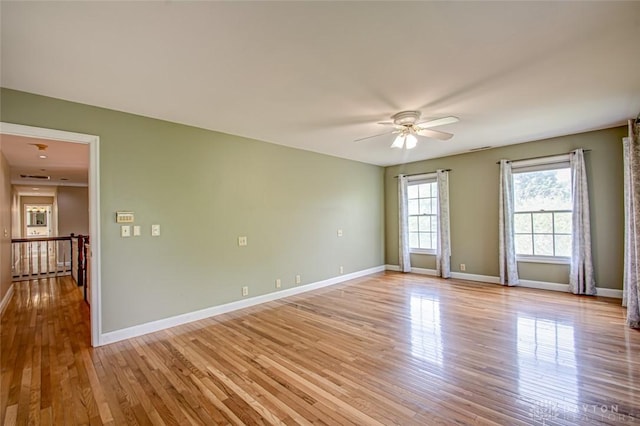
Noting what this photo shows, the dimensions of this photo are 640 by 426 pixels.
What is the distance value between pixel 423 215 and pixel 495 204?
4.89 ft

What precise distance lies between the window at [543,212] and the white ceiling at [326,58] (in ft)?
4.99

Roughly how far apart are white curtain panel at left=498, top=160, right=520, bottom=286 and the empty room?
36mm

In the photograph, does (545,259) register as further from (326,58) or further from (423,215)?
(326,58)

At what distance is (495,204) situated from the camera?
18.5 feet

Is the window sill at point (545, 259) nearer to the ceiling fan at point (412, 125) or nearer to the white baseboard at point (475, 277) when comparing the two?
the white baseboard at point (475, 277)

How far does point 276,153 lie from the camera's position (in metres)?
4.97

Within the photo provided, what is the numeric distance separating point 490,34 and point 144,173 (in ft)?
12.0

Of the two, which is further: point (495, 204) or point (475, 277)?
point (475, 277)

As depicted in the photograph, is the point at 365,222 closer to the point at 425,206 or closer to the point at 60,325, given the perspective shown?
the point at 425,206

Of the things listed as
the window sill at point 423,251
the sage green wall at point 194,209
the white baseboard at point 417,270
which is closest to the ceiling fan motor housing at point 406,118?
the sage green wall at point 194,209

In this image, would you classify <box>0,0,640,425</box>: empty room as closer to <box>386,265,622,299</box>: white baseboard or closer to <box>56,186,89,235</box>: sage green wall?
<box>386,265,622,299</box>: white baseboard

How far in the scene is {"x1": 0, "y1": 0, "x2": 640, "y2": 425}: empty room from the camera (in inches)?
78.6

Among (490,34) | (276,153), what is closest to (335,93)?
(490,34)

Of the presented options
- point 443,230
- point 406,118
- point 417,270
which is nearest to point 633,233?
point 443,230
